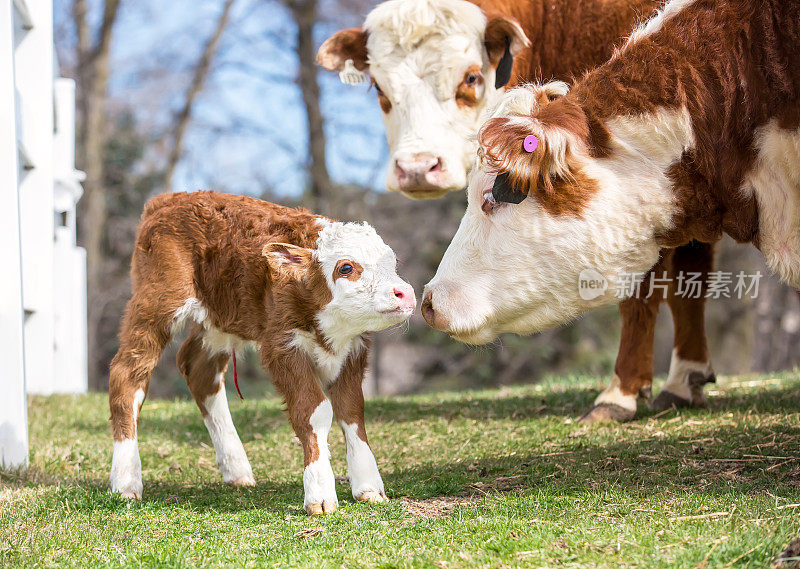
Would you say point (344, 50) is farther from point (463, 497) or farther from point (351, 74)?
point (463, 497)

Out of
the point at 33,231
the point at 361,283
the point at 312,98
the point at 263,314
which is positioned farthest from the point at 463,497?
the point at 312,98

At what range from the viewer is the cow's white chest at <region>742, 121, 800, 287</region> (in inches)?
132

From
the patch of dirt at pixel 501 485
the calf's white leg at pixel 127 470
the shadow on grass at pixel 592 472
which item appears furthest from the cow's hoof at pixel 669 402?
the calf's white leg at pixel 127 470

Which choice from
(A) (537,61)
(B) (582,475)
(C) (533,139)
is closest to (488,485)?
(B) (582,475)

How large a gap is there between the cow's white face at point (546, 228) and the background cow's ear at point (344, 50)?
8.49 ft

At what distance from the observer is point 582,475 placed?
4027mm

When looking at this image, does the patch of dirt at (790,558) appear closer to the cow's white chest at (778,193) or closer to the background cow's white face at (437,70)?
the cow's white chest at (778,193)

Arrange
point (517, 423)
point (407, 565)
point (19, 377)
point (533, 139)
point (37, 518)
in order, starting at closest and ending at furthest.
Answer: point (407, 565) < point (533, 139) < point (37, 518) < point (19, 377) < point (517, 423)

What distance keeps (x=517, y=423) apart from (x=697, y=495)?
2.17 m

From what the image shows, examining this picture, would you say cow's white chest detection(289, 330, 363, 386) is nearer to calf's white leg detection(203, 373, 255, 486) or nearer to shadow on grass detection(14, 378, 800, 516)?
shadow on grass detection(14, 378, 800, 516)

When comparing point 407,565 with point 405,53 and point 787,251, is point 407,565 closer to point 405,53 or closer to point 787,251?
point 787,251

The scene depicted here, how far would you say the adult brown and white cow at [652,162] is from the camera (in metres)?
3.40

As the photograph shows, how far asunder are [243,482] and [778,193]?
2.84 metres

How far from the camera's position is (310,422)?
3678mm
